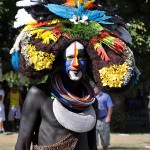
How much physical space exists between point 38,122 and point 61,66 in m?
0.50

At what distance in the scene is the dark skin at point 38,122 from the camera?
Answer: 4.31 metres

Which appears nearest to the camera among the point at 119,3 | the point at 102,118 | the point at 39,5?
the point at 39,5

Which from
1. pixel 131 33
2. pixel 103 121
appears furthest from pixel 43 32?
pixel 131 33

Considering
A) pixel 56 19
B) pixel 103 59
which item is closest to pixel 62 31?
pixel 56 19

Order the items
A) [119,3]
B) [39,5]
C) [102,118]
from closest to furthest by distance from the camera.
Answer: [39,5]
[102,118]
[119,3]

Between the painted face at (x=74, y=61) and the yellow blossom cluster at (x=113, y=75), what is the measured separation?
180 mm

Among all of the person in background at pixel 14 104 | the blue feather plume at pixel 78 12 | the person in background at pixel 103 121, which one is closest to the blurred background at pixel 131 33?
the person in background at pixel 14 104

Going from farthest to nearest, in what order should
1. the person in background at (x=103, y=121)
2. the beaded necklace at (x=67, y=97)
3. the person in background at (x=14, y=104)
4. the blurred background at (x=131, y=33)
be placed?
the person in background at (x=14, y=104), the blurred background at (x=131, y=33), the person in background at (x=103, y=121), the beaded necklace at (x=67, y=97)

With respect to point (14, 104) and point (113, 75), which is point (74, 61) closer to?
point (113, 75)

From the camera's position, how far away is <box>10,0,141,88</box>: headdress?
424 cm

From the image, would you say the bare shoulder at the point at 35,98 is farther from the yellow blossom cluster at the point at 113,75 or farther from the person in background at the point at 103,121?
the person in background at the point at 103,121

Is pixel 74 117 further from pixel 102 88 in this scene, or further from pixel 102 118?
pixel 102 118

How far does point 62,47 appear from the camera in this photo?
4297 millimetres

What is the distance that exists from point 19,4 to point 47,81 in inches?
26.4
